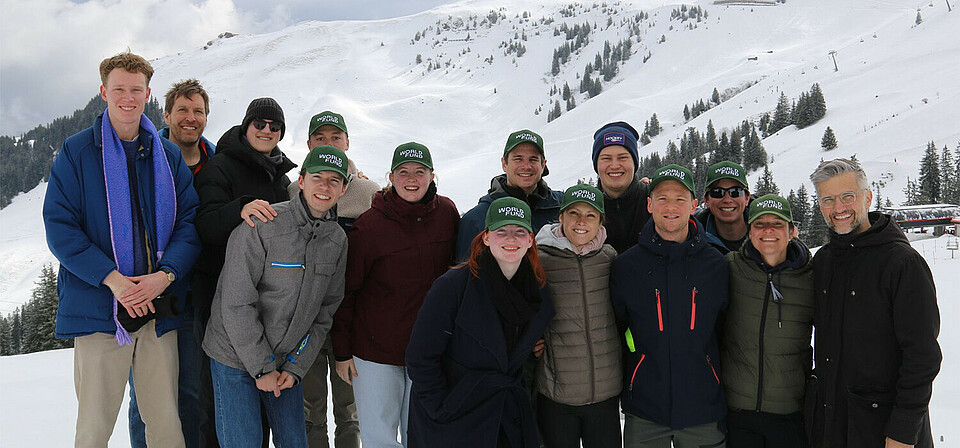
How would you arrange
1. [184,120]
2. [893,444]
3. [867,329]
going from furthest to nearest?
[184,120] → [867,329] → [893,444]

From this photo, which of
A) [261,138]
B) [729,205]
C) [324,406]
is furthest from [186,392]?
[729,205]

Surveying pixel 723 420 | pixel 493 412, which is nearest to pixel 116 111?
pixel 493 412

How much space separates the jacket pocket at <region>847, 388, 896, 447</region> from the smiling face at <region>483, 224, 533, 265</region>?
171 cm

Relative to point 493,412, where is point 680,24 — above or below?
above

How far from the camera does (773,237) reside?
2.98m

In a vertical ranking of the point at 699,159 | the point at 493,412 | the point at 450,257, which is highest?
the point at 699,159

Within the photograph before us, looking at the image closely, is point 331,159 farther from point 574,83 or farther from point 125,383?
point 574,83

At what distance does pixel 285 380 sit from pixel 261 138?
158 centimetres

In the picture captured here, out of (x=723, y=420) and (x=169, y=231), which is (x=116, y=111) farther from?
(x=723, y=420)

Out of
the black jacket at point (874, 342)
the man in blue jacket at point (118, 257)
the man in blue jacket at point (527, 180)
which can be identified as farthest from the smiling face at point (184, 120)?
the black jacket at point (874, 342)

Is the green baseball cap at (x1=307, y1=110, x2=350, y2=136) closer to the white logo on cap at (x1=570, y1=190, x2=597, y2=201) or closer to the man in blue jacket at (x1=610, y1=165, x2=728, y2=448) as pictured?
the white logo on cap at (x1=570, y1=190, x2=597, y2=201)

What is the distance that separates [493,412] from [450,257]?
3.39ft

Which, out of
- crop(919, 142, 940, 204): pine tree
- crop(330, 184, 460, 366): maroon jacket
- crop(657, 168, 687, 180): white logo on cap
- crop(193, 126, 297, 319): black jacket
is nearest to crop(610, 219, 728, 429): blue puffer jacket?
crop(657, 168, 687, 180): white logo on cap

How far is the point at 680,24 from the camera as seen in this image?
12288 cm
